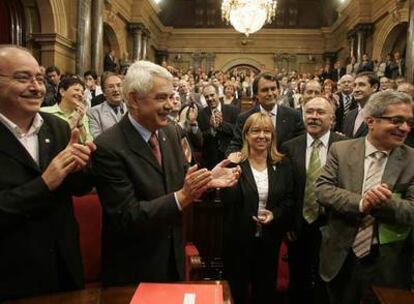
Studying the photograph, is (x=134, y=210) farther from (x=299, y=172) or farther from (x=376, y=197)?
(x=299, y=172)

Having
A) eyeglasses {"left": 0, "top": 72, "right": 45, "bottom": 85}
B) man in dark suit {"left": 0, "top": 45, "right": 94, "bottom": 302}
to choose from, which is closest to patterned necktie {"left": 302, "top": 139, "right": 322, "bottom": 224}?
man in dark suit {"left": 0, "top": 45, "right": 94, "bottom": 302}

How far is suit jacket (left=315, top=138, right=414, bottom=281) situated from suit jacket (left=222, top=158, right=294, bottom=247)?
0.46 metres

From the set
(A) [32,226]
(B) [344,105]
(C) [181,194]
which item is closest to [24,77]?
(A) [32,226]

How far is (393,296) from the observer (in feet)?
5.35

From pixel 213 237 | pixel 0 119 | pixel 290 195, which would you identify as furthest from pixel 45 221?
pixel 213 237

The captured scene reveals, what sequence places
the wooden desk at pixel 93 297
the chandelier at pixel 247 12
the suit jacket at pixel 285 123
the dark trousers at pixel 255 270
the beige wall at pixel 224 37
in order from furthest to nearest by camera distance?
the chandelier at pixel 247 12 → the beige wall at pixel 224 37 → the suit jacket at pixel 285 123 → the dark trousers at pixel 255 270 → the wooden desk at pixel 93 297

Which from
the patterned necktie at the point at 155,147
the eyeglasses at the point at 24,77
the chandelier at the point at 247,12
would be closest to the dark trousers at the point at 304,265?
the patterned necktie at the point at 155,147

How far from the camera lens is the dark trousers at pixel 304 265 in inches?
114

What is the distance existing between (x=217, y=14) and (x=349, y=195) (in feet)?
67.3

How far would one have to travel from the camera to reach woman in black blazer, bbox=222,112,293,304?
274cm

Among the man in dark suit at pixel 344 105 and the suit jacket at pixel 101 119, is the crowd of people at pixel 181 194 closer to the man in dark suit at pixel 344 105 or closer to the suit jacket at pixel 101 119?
the suit jacket at pixel 101 119

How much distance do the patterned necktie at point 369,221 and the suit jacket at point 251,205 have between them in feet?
2.01

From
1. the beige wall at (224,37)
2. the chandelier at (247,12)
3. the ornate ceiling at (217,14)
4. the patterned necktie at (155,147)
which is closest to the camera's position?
the patterned necktie at (155,147)

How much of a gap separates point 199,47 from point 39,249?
20.3 metres
